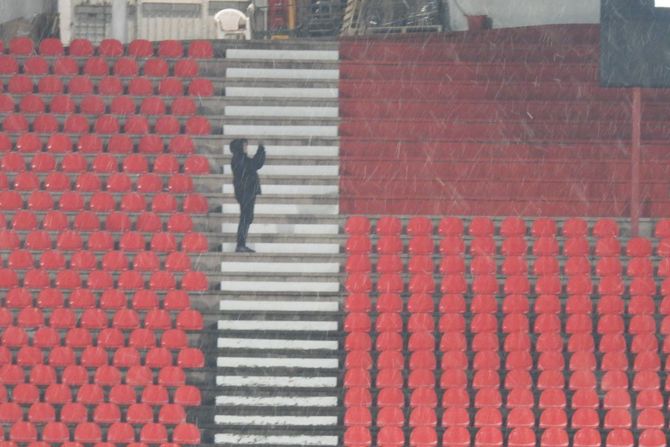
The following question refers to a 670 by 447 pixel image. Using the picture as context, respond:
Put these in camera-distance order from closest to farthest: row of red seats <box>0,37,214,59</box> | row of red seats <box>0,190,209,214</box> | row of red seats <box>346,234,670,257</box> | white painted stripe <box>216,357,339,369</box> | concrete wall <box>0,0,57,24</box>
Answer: white painted stripe <box>216,357,339,369</box>
row of red seats <box>346,234,670,257</box>
row of red seats <box>0,190,209,214</box>
row of red seats <box>0,37,214,59</box>
concrete wall <box>0,0,57,24</box>

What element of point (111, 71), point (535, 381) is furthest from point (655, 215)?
point (111, 71)

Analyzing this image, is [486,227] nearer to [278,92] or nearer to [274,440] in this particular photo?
[278,92]

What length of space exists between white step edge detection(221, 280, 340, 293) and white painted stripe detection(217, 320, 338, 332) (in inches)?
17.4

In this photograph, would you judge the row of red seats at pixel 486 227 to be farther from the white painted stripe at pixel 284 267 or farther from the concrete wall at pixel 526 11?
the concrete wall at pixel 526 11

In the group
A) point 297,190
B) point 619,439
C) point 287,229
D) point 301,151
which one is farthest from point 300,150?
point 619,439

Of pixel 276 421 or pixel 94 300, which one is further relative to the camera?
pixel 94 300

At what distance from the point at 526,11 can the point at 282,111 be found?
4.33 m

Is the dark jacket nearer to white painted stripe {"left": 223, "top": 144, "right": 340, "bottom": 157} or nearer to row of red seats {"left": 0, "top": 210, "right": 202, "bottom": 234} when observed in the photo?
row of red seats {"left": 0, "top": 210, "right": 202, "bottom": 234}

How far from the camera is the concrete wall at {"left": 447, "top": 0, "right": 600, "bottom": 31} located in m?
21.8

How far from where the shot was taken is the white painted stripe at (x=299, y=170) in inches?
749

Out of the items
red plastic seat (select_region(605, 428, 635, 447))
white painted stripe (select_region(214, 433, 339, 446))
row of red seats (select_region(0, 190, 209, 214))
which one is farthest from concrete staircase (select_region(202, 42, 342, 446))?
red plastic seat (select_region(605, 428, 635, 447))

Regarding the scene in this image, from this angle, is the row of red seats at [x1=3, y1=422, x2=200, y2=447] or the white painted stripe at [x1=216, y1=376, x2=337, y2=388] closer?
the row of red seats at [x1=3, y1=422, x2=200, y2=447]

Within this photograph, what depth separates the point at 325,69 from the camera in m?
20.5

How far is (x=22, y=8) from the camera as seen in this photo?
23.0m
